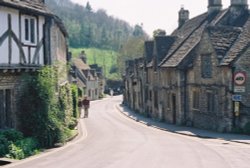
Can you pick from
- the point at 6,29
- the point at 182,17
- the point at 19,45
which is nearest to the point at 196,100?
the point at 19,45

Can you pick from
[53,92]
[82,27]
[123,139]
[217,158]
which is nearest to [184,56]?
[123,139]

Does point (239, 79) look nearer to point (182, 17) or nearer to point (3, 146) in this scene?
point (3, 146)

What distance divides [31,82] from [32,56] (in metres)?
1.22

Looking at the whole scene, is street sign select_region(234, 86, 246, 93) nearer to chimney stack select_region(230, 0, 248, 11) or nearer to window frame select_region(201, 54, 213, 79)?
window frame select_region(201, 54, 213, 79)

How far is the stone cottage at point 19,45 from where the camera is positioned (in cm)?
1930

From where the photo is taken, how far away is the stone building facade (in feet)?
95.8

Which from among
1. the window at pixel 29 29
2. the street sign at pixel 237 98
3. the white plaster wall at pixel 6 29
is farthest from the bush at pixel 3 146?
the street sign at pixel 237 98

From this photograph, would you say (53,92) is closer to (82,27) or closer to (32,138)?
(32,138)

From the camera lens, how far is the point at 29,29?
21.5 meters

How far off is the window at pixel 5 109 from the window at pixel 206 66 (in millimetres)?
16171

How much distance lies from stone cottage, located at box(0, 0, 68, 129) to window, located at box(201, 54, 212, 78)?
13.1 metres

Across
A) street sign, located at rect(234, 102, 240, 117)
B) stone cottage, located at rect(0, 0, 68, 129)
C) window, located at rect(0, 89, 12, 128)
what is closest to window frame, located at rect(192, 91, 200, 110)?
street sign, located at rect(234, 102, 240, 117)

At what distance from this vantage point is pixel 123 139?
2577cm

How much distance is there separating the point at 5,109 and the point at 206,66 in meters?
16.9
